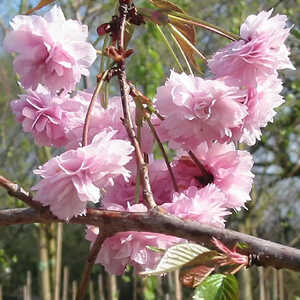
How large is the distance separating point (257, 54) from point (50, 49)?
0.72 ft

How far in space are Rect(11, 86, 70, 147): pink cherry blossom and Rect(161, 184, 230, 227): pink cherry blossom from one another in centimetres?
19

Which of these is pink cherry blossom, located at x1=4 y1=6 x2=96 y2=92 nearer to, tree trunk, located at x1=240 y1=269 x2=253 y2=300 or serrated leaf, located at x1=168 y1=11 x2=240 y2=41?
serrated leaf, located at x1=168 y1=11 x2=240 y2=41

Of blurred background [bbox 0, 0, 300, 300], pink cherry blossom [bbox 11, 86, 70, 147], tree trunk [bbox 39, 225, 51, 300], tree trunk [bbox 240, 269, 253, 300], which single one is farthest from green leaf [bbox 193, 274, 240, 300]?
tree trunk [bbox 240, 269, 253, 300]

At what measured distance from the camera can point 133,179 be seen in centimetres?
65

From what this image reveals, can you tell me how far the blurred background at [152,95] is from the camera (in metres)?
3.58

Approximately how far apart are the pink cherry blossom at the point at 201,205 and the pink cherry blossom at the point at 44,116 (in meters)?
0.19

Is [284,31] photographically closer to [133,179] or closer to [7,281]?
[133,179]

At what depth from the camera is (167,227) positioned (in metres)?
0.43

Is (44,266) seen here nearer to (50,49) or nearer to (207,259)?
(50,49)

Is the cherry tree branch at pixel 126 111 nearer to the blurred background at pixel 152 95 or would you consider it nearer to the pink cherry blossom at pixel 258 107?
the pink cherry blossom at pixel 258 107

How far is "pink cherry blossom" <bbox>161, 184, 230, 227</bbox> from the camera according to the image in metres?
0.56

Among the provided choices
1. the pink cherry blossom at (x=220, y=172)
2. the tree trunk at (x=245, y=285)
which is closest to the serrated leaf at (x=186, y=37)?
the pink cherry blossom at (x=220, y=172)

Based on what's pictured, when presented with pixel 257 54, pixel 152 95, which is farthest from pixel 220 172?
pixel 152 95

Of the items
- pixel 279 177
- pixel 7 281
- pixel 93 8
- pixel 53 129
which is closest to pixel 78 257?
A: pixel 7 281
